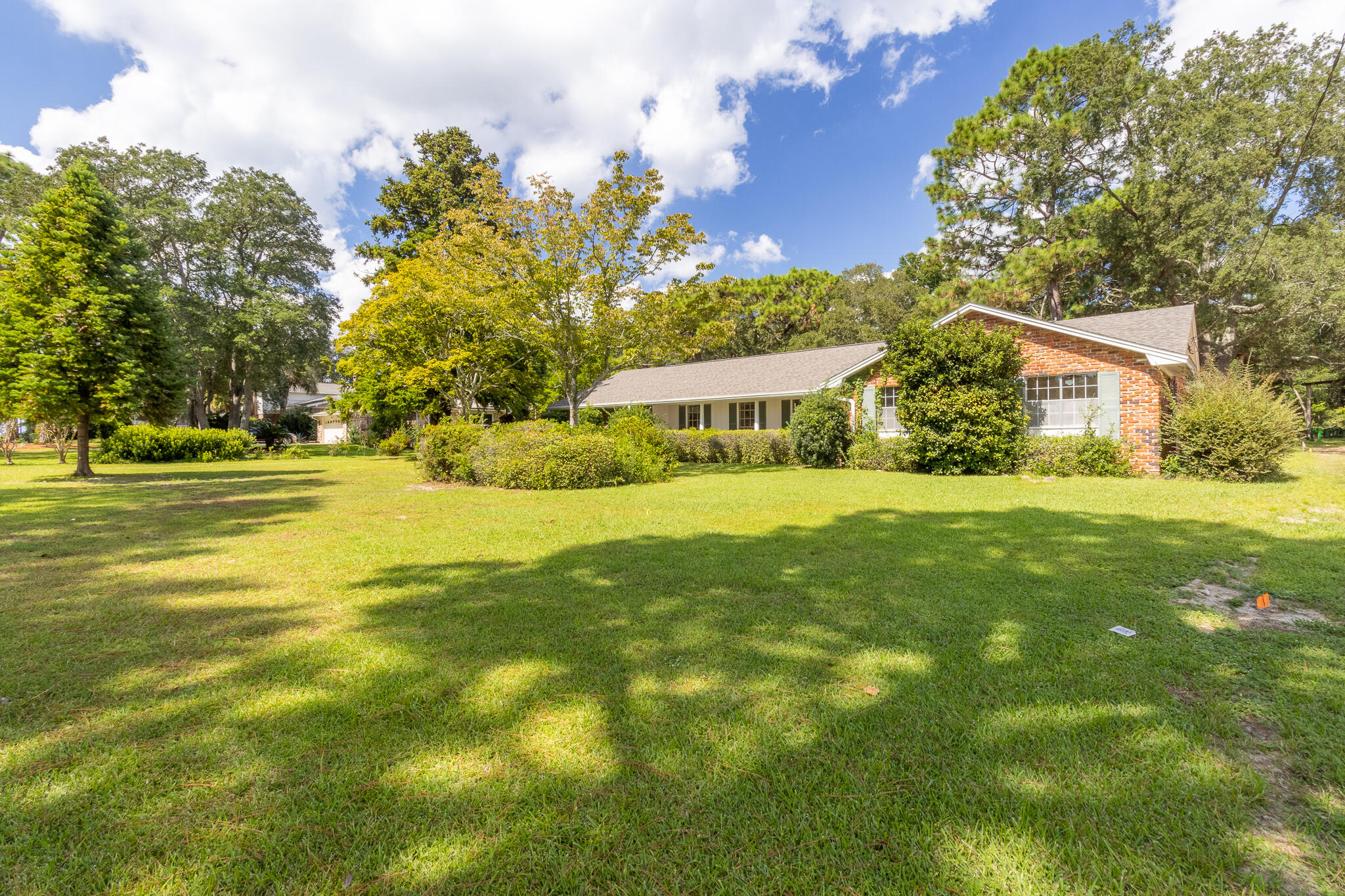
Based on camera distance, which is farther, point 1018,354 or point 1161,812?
point 1018,354

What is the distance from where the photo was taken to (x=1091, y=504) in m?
9.08

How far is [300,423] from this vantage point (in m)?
50.5

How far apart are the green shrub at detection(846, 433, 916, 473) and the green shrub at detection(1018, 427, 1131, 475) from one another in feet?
9.69

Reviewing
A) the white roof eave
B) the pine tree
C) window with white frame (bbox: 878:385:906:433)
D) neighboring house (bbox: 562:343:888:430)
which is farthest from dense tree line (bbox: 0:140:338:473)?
the white roof eave

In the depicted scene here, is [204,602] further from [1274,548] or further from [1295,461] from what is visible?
[1295,461]

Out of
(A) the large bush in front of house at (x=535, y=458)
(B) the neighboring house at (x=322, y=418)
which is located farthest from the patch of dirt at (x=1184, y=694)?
(B) the neighboring house at (x=322, y=418)

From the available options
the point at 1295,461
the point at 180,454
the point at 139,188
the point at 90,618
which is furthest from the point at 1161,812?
the point at 139,188

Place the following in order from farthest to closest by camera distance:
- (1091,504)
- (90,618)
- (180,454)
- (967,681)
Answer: (180,454) < (1091,504) < (90,618) < (967,681)

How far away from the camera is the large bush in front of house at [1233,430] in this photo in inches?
460

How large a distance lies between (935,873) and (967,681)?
148 cm

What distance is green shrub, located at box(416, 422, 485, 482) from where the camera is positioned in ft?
44.6

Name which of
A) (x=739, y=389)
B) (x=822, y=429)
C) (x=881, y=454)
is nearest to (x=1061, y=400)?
(x=881, y=454)

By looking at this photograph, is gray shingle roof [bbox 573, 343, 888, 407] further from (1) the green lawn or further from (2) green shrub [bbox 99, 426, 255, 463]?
(2) green shrub [bbox 99, 426, 255, 463]

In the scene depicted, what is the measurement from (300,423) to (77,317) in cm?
4123
